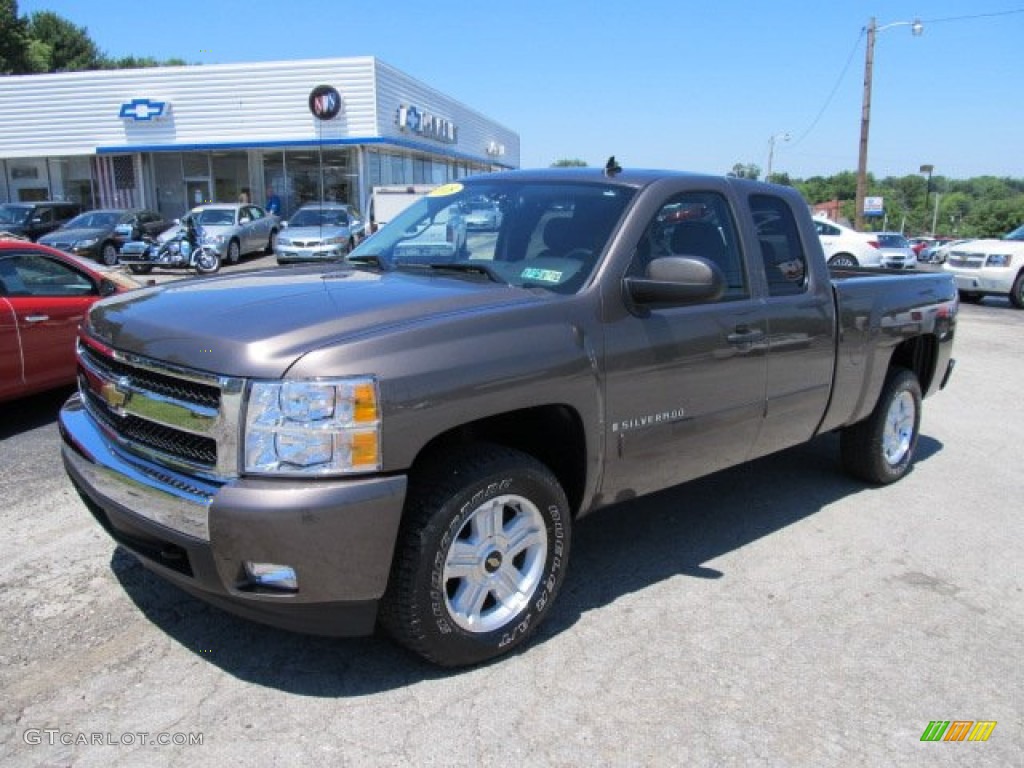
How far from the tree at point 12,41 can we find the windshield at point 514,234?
51.9 m

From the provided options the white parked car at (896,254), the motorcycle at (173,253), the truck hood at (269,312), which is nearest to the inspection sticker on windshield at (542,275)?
the truck hood at (269,312)

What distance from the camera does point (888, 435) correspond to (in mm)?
5566

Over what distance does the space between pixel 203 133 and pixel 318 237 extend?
12381 millimetres

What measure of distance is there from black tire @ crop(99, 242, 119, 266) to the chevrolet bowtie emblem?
20.6m

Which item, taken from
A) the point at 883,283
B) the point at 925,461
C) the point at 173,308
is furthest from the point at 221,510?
the point at 925,461

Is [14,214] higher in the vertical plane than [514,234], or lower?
higher

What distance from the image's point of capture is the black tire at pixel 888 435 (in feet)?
17.7

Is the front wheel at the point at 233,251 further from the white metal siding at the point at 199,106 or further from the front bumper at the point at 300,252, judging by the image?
the white metal siding at the point at 199,106

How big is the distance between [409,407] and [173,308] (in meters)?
1.11

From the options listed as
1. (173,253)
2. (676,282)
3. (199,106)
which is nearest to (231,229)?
(173,253)

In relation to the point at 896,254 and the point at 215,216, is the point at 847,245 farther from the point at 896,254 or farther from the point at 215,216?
the point at 215,216

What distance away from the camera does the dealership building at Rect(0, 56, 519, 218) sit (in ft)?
94.6

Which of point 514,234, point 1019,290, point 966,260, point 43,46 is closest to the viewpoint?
point 514,234

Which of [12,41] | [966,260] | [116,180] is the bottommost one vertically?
[966,260]
